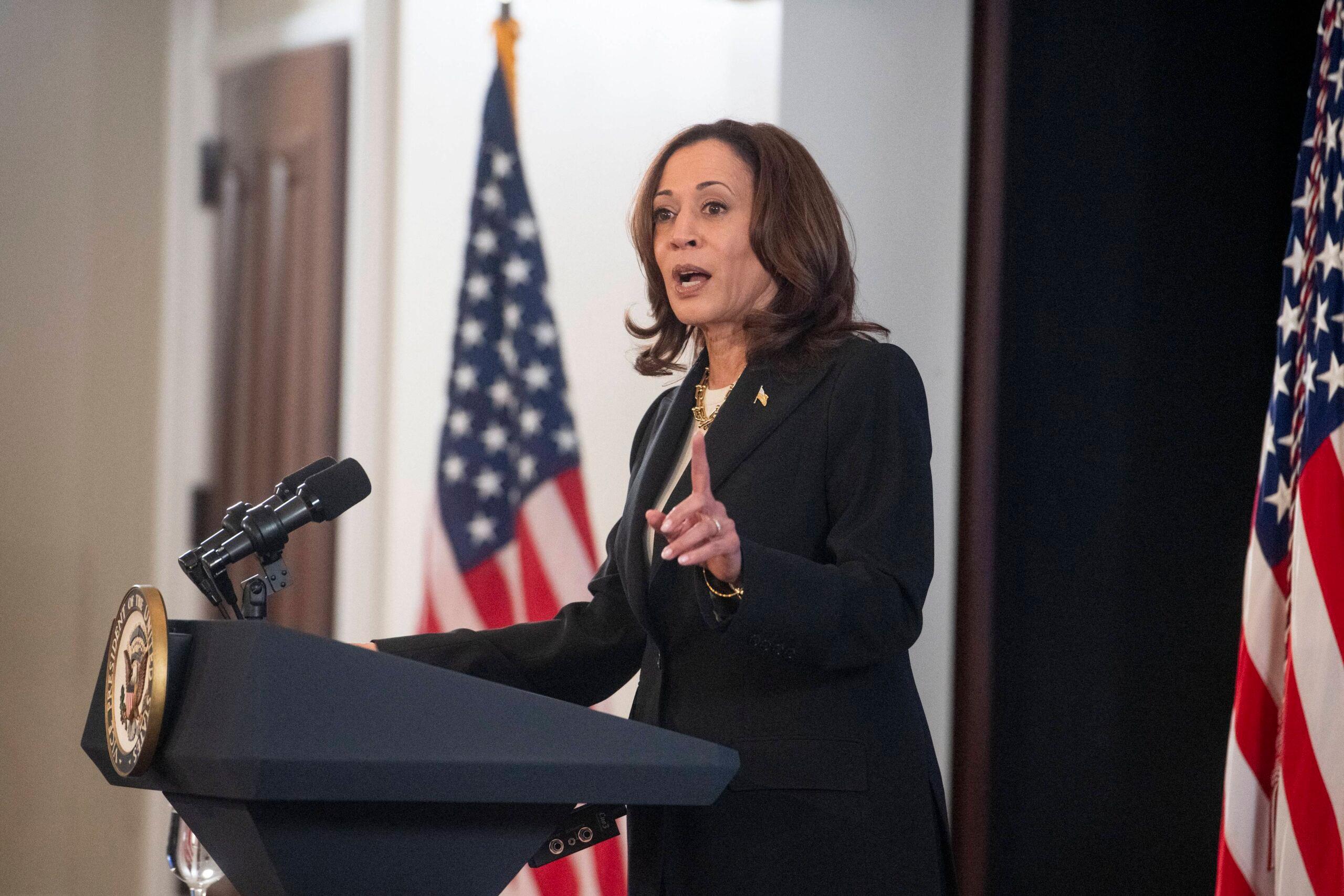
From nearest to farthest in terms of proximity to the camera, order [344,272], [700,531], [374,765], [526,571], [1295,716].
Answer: [374,765]
[700,531]
[1295,716]
[526,571]
[344,272]

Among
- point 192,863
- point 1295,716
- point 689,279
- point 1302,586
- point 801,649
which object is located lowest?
point 192,863

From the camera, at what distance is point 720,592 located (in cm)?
114

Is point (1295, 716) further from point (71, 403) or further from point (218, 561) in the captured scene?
point (71, 403)

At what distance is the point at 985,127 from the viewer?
270 cm

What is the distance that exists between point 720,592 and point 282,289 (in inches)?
124

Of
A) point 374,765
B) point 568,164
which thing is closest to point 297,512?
point 374,765

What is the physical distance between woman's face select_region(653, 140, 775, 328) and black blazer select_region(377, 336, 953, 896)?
110mm

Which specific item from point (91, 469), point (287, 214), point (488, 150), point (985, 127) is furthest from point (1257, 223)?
point (91, 469)

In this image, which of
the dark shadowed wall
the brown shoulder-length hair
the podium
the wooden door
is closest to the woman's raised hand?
the podium

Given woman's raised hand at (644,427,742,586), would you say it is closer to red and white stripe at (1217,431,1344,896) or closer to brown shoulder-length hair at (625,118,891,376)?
brown shoulder-length hair at (625,118,891,376)

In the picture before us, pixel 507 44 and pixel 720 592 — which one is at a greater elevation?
pixel 507 44

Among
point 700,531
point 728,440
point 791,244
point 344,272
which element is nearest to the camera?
point 700,531

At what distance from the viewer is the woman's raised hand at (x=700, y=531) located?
1023mm

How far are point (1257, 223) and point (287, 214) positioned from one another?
2774 mm
